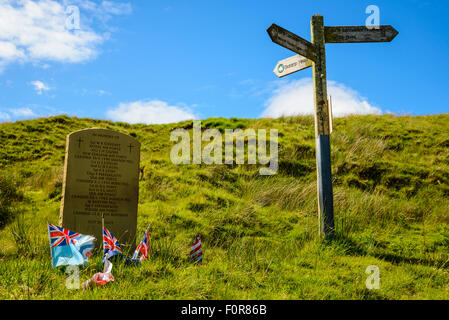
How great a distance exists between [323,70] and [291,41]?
0.98 metres

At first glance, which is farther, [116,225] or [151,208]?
[151,208]

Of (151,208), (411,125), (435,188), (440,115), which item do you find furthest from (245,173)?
(440,115)

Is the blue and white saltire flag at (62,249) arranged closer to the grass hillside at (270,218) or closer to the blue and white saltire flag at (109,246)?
the grass hillside at (270,218)

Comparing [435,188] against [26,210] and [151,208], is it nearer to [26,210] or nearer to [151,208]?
[151,208]

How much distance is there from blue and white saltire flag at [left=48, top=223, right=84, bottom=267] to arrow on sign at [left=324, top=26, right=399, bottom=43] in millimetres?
6115

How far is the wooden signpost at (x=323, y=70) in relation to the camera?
6.82m

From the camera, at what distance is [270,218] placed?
27.5 ft

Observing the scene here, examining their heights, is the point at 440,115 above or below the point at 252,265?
above

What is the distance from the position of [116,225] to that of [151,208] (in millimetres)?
2020

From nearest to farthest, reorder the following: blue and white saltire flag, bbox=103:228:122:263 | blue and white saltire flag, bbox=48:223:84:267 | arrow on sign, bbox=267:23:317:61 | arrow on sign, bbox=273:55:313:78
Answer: blue and white saltire flag, bbox=48:223:84:267 < blue and white saltire flag, bbox=103:228:122:263 < arrow on sign, bbox=267:23:317:61 < arrow on sign, bbox=273:55:313:78

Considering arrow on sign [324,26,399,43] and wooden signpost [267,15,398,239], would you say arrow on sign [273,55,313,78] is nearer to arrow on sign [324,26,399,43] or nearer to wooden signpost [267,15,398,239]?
wooden signpost [267,15,398,239]

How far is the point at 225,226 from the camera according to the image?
7.86 metres

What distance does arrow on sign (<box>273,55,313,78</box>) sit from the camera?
282 inches

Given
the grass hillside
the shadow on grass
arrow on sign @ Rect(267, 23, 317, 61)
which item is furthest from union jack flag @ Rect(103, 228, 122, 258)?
arrow on sign @ Rect(267, 23, 317, 61)
